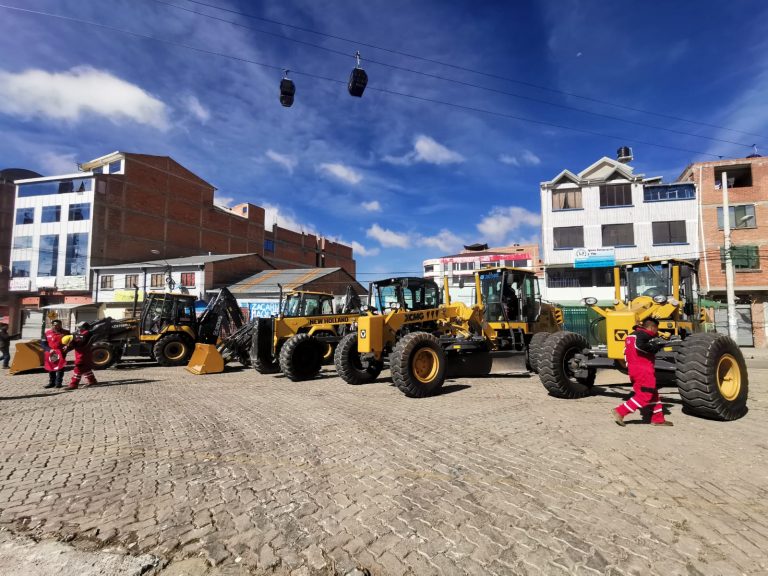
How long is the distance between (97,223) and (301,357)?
36.7 m

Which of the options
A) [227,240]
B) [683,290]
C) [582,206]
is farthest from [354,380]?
[227,240]

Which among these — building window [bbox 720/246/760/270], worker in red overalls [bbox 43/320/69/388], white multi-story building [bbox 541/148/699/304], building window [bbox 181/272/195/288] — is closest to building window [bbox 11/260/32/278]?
building window [bbox 181/272/195/288]

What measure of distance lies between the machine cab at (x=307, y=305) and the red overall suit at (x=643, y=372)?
9.80 metres

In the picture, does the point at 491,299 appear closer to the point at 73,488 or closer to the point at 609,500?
the point at 609,500

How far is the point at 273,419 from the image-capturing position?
6520 mm

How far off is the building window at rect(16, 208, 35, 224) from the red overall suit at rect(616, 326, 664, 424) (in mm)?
51219

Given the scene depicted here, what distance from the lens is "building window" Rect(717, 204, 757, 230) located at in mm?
27589

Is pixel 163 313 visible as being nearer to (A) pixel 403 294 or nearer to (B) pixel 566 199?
(A) pixel 403 294

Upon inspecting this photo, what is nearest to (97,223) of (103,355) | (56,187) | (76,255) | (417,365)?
(76,255)

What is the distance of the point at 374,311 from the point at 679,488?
7697mm

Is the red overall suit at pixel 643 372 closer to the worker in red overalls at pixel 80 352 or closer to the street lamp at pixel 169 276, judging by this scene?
the worker in red overalls at pixel 80 352

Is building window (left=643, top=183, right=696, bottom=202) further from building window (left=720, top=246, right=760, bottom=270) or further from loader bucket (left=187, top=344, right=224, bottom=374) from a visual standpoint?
loader bucket (left=187, top=344, right=224, bottom=374)

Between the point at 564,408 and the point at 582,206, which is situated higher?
the point at 582,206

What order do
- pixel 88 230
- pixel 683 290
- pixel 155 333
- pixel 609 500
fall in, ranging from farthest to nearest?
pixel 88 230, pixel 155 333, pixel 683 290, pixel 609 500
